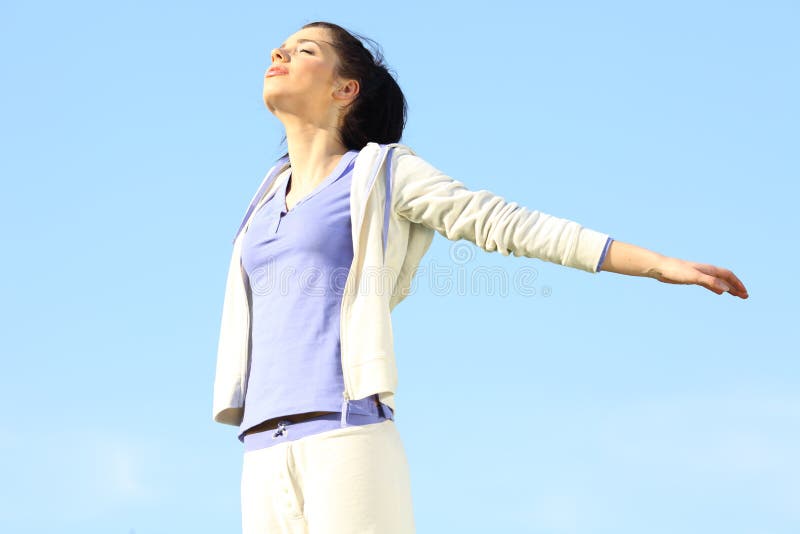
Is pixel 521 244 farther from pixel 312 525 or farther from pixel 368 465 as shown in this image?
pixel 312 525

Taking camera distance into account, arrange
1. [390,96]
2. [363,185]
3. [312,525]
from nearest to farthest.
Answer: [312,525] → [363,185] → [390,96]

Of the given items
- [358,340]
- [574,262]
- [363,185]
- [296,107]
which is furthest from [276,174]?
[574,262]

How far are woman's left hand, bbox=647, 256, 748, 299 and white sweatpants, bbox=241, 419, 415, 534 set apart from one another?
1.12 metres

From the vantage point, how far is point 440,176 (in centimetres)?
412

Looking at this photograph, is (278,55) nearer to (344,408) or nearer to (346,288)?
(346,288)

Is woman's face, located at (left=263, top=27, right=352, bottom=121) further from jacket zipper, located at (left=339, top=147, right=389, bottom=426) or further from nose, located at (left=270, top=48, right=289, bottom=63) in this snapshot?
jacket zipper, located at (left=339, top=147, right=389, bottom=426)

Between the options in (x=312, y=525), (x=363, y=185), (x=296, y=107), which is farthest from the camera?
(x=296, y=107)

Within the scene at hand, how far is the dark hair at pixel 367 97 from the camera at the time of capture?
15.1 ft

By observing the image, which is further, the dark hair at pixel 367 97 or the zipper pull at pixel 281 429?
the dark hair at pixel 367 97

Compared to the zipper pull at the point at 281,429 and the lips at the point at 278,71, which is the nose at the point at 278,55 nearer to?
the lips at the point at 278,71

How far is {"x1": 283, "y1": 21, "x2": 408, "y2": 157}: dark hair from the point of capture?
15.1 ft

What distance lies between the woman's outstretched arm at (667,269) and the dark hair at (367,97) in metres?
1.34

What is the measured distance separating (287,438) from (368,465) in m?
0.31

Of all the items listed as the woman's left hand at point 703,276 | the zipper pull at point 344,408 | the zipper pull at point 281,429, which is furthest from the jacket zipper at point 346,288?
the woman's left hand at point 703,276
